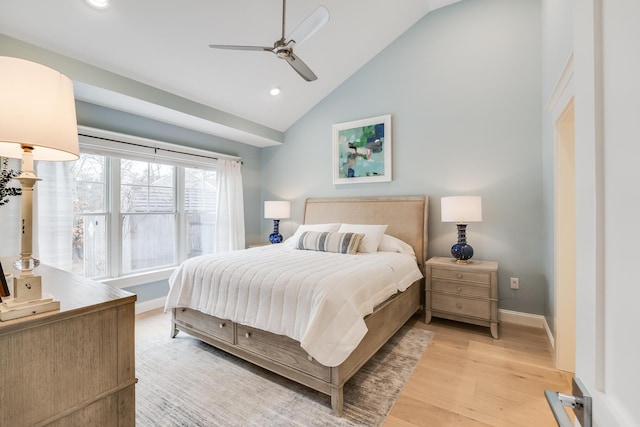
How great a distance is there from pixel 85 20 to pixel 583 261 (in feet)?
11.1

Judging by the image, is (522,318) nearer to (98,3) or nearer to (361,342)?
(361,342)

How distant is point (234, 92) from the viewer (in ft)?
11.9

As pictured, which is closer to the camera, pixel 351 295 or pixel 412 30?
pixel 351 295

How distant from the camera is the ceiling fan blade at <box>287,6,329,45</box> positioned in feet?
6.42

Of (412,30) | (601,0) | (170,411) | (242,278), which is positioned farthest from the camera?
(412,30)

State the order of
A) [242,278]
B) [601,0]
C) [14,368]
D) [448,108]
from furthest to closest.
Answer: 1. [448,108]
2. [242,278]
3. [14,368]
4. [601,0]

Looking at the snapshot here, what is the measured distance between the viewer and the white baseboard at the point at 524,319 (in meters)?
2.94

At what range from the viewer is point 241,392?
196 cm

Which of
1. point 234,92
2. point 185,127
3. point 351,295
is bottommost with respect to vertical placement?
point 351,295

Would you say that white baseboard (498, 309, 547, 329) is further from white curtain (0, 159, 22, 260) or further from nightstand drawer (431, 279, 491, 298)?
white curtain (0, 159, 22, 260)

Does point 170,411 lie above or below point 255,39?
below

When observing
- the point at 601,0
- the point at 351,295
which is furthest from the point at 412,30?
the point at 601,0

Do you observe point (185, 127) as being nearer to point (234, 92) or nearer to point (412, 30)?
point (234, 92)

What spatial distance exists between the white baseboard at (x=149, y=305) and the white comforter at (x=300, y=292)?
3.93 ft
